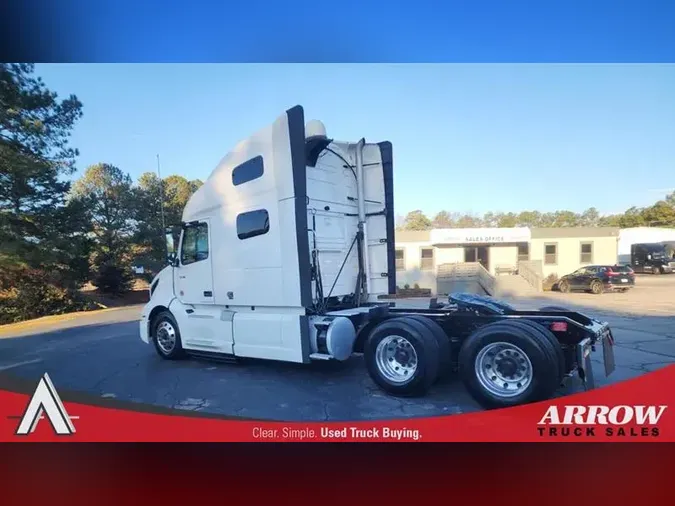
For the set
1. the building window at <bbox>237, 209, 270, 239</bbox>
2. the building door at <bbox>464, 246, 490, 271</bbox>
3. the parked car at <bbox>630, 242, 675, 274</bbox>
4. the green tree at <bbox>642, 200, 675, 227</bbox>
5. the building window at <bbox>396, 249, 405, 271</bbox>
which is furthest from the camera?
the building window at <bbox>396, 249, 405, 271</bbox>

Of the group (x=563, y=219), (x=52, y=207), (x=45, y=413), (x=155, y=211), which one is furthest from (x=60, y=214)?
(x=563, y=219)

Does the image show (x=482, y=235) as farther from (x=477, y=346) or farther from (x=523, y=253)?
(x=477, y=346)

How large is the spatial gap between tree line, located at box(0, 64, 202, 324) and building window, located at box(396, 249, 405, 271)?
2.12 meters

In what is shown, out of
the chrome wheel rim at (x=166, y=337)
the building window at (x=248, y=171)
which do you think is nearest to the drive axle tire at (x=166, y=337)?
the chrome wheel rim at (x=166, y=337)

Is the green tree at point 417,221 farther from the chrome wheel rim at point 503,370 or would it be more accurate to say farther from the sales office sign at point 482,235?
the chrome wheel rim at point 503,370

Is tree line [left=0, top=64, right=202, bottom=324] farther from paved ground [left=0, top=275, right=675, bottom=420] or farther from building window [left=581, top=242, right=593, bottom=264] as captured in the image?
building window [left=581, top=242, right=593, bottom=264]

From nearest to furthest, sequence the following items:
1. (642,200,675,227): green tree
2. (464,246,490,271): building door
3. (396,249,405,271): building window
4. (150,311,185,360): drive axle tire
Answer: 1. (642,200,675,227): green tree
2. (464,246,490,271): building door
3. (396,249,405,271): building window
4. (150,311,185,360): drive axle tire

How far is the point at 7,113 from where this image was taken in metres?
3.10

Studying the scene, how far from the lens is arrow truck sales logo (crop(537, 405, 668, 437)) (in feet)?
9.73

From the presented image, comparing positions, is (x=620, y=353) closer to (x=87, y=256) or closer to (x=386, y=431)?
(x=386, y=431)

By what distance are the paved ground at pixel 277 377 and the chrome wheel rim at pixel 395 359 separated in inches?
7.9

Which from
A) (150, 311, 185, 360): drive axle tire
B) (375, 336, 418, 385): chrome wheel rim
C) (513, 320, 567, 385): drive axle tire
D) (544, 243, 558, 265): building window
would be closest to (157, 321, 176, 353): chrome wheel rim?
(150, 311, 185, 360): drive axle tire
